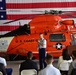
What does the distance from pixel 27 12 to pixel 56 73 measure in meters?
7.27

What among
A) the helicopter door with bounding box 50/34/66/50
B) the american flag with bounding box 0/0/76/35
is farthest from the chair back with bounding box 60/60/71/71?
the american flag with bounding box 0/0/76/35

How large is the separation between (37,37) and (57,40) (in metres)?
0.68

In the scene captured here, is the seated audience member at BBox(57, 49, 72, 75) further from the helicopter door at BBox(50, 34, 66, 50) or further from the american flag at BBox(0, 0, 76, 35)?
the american flag at BBox(0, 0, 76, 35)

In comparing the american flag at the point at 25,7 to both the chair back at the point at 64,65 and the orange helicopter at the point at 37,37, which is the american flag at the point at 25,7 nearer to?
the orange helicopter at the point at 37,37

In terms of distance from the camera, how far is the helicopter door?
31.5ft

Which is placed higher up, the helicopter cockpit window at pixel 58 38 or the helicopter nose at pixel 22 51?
the helicopter cockpit window at pixel 58 38

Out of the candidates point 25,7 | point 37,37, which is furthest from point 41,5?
point 37,37

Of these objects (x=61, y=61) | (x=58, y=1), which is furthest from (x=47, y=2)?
(x=61, y=61)

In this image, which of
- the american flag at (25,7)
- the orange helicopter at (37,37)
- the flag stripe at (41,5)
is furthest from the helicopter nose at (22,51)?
the flag stripe at (41,5)

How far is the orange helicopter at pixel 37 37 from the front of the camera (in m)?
9.53

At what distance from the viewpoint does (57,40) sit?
966cm

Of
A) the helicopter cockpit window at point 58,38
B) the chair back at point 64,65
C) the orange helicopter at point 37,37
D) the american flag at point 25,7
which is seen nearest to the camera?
the chair back at point 64,65

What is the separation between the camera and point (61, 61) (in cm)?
623

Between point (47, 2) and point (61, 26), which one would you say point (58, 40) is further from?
point (47, 2)
